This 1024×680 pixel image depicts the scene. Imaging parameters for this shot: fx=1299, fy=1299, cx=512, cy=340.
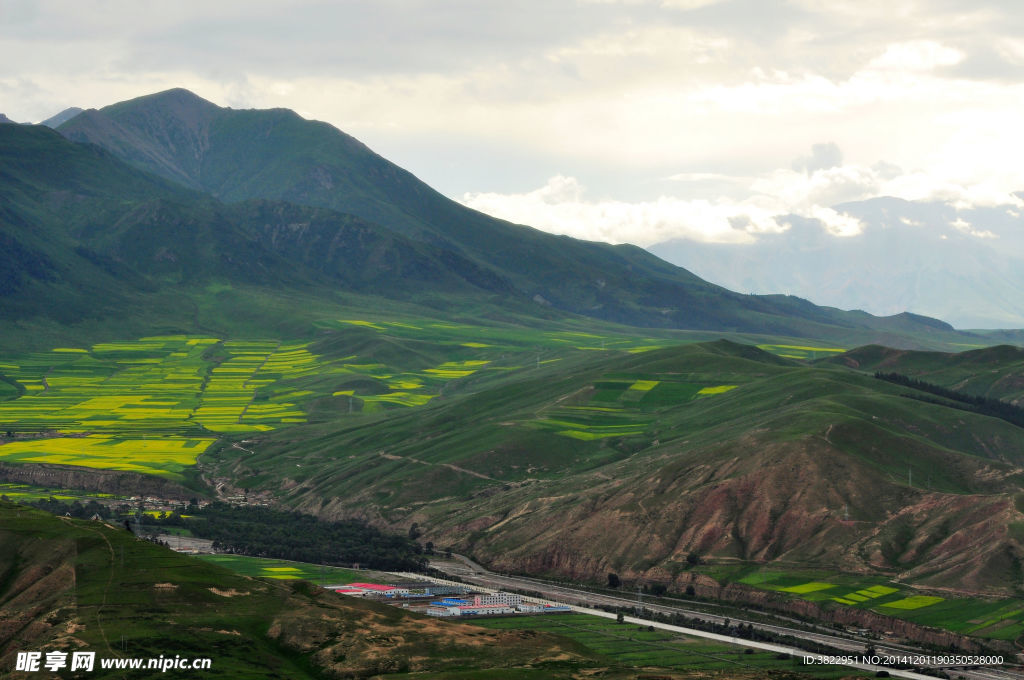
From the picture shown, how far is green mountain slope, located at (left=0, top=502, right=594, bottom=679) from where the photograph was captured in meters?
146

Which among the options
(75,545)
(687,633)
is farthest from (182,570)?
(687,633)

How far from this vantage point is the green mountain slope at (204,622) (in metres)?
146

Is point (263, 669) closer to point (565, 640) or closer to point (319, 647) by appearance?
point (319, 647)

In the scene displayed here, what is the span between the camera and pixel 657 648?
180 meters

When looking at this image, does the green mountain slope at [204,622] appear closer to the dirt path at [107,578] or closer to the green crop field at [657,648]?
the dirt path at [107,578]

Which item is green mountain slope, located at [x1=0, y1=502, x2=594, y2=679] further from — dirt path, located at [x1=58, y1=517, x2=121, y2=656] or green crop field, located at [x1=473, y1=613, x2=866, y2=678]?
green crop field, located at [x1=473, y1=613, x2=866, y2=678]

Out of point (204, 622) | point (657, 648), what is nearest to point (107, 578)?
point (204, 622)

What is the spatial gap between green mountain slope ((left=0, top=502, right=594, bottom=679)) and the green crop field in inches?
539

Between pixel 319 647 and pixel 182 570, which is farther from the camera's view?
pixel 182 570

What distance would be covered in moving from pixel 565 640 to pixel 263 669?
41.5 meters

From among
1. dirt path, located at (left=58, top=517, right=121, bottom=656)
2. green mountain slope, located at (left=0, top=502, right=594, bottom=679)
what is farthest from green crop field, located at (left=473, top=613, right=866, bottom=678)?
dirt path, located at (left=58, top=517, right=121, bottom=656)

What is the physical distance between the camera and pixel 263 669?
145125 mm

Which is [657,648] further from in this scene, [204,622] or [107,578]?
[107,578]

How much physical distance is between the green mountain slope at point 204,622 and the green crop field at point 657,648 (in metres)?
13.7
